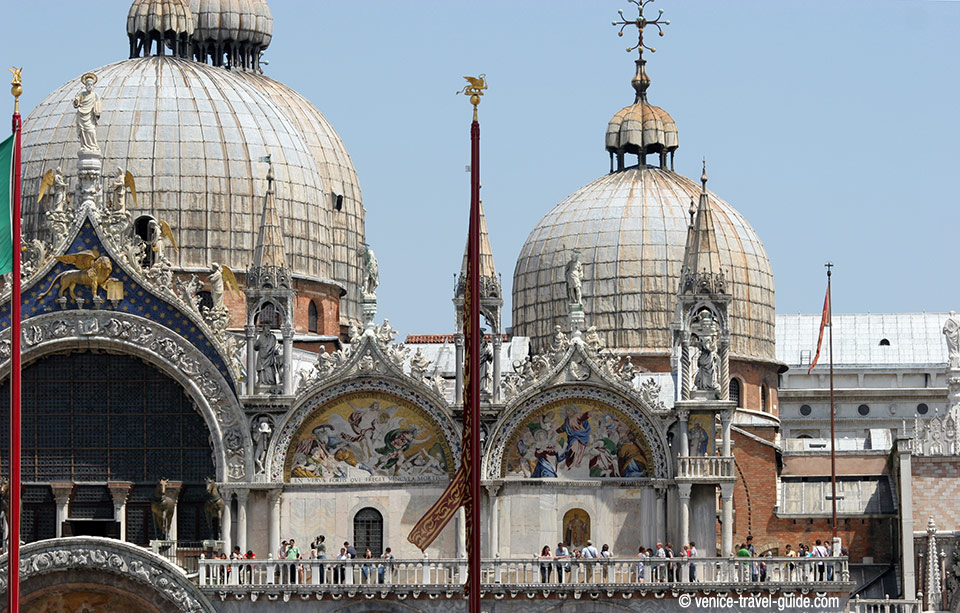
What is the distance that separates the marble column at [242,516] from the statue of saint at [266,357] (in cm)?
266

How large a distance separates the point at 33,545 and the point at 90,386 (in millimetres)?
4961

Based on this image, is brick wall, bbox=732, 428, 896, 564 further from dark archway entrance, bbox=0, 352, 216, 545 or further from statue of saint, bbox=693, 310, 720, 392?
dark archway entrance, bbox=0, 352, 216, 545

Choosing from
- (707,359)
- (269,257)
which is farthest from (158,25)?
(707,359)

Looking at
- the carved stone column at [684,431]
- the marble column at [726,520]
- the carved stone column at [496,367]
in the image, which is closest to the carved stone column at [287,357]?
the carved stone column at [496,367]

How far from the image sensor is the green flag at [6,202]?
57.7m

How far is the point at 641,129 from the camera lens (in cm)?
8912

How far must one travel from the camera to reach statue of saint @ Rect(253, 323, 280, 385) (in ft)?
229

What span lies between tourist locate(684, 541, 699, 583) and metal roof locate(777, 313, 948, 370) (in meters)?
35.6

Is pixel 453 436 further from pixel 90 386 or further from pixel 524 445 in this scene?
pixel 90 386

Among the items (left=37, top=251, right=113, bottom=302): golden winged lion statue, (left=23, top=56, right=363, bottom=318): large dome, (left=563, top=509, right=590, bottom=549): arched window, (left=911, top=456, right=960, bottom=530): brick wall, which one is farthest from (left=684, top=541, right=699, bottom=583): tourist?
(left=23, top=56, right=363, bottom=318): large dome

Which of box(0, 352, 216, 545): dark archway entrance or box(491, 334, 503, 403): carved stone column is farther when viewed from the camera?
box(0, 352, 216, 545): dark archway entrance

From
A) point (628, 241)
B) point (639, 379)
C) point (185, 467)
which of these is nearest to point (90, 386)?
point (185, 467)

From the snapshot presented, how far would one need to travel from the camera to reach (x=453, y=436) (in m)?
69.9

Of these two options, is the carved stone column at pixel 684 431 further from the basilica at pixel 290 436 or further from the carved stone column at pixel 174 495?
the carved stone column at pixel 174 495
